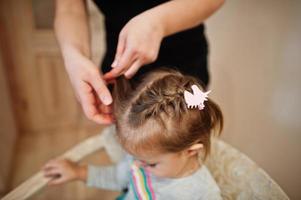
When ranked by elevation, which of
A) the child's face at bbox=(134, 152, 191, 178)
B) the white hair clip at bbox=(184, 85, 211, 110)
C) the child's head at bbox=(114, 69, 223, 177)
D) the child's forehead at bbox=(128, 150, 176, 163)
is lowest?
the child's face at bbox=(134, 152, 191, 178)

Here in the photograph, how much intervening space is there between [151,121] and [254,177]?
336mm

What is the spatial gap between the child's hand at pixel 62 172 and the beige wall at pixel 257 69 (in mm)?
786

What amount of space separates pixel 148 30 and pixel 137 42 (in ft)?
0.11

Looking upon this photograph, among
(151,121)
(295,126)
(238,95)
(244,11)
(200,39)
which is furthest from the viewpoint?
(238,95)

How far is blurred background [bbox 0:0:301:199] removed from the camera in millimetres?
1416

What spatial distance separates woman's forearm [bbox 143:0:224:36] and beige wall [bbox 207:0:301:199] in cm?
80

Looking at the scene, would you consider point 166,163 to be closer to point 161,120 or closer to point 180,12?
point 161,120

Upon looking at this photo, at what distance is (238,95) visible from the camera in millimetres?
1678

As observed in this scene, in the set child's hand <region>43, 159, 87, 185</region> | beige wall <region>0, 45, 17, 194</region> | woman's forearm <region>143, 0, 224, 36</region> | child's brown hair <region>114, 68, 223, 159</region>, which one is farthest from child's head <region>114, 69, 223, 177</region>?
beige wall <region>0, 45, 17, 194</region>

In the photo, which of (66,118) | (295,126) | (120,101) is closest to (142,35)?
(120,101)

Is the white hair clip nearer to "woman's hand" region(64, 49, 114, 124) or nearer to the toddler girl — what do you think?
the toddler girl

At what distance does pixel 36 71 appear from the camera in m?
1.56

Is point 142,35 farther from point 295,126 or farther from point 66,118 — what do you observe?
point 66,118

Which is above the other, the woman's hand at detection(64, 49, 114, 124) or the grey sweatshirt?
the woman's hand at detection(64, 49, 114, 124)
